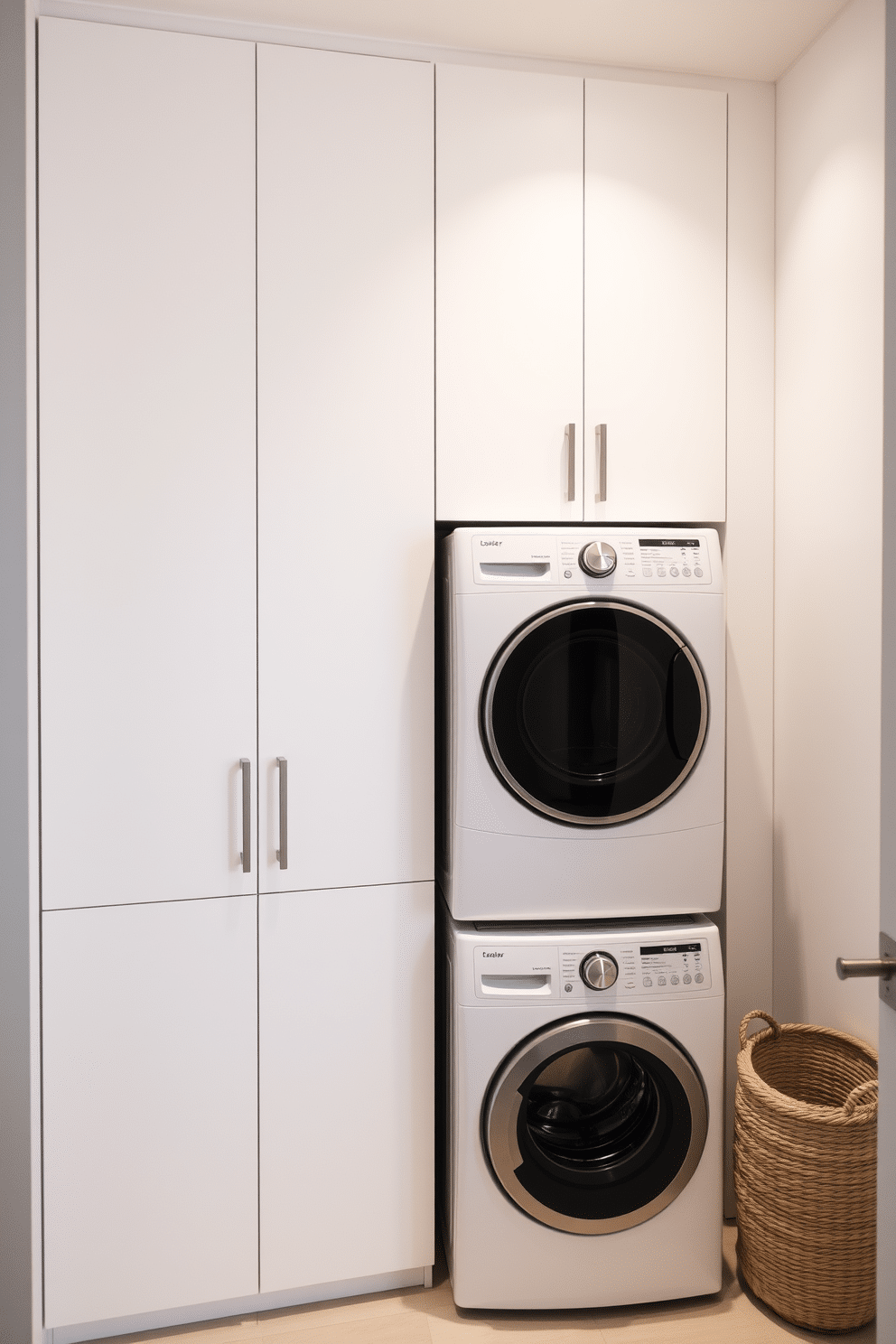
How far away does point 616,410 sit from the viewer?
2.08 metres

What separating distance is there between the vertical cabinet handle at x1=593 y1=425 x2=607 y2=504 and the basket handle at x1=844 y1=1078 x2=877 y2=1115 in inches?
49.8

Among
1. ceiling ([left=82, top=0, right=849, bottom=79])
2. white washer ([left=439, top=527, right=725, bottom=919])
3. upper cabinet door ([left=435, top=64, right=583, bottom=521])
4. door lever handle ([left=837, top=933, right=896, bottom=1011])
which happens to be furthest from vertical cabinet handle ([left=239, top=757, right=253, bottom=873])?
ceiling ([left=82, top=0, right=849, bottom=79])

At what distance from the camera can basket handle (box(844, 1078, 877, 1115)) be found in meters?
1.78

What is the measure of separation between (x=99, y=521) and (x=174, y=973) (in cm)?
91

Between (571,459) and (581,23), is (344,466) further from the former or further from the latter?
(581,23)

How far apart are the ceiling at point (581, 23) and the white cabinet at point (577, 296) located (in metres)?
0.07

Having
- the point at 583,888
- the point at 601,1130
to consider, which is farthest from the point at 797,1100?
the point at 583,888

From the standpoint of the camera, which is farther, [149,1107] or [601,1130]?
[601,1130]

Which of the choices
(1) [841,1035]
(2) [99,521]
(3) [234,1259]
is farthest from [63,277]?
(1) [841,1035]

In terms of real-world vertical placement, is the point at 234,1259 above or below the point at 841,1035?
below

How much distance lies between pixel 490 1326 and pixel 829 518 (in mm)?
1811

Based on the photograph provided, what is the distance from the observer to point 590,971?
1.93 metres

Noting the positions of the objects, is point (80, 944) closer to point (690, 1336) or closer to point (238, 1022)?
point (238, 1022)

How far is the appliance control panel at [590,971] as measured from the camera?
1932mm
